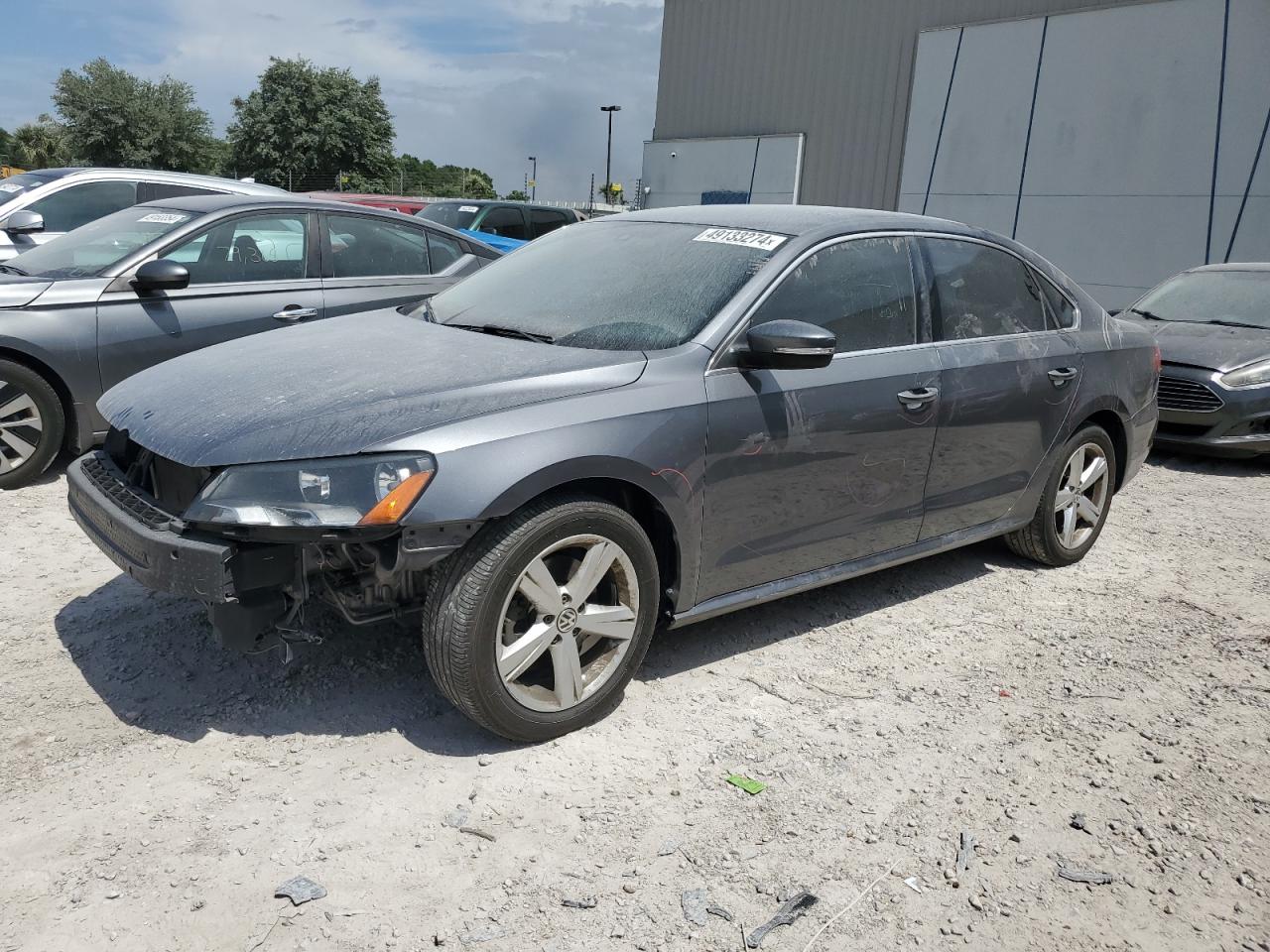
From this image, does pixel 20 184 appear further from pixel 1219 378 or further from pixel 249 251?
pixel 1219 378

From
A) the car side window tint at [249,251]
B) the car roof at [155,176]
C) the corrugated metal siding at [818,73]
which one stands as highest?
the corrugated metal siding at [818,73]

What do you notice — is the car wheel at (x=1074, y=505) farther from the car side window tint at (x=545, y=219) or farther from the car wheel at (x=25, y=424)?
the car side window tint at (x=545, y=219)

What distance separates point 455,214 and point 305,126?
161 ft

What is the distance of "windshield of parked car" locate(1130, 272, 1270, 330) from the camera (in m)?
8.76

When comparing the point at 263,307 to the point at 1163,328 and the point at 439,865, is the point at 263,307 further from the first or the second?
the point at 1163,328

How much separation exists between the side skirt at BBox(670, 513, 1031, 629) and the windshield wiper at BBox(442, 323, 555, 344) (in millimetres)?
1075

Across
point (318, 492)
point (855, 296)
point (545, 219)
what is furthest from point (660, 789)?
point (545, 219)

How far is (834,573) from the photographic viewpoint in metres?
4.00

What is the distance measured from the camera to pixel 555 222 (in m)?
14.3

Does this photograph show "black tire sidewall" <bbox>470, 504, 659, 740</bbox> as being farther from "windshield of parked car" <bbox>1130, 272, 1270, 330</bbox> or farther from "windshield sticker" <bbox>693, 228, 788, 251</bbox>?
"windshield of parked car" <bbox>1130, 272, 1270, 330</bbox>

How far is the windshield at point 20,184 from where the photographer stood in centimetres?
820

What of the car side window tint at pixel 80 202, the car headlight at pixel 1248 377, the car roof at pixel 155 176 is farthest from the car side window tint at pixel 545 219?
the car headlight at pixel 1248 377

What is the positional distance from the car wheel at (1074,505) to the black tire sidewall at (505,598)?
8.26 feet

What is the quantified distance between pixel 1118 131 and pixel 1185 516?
43.5 ft
